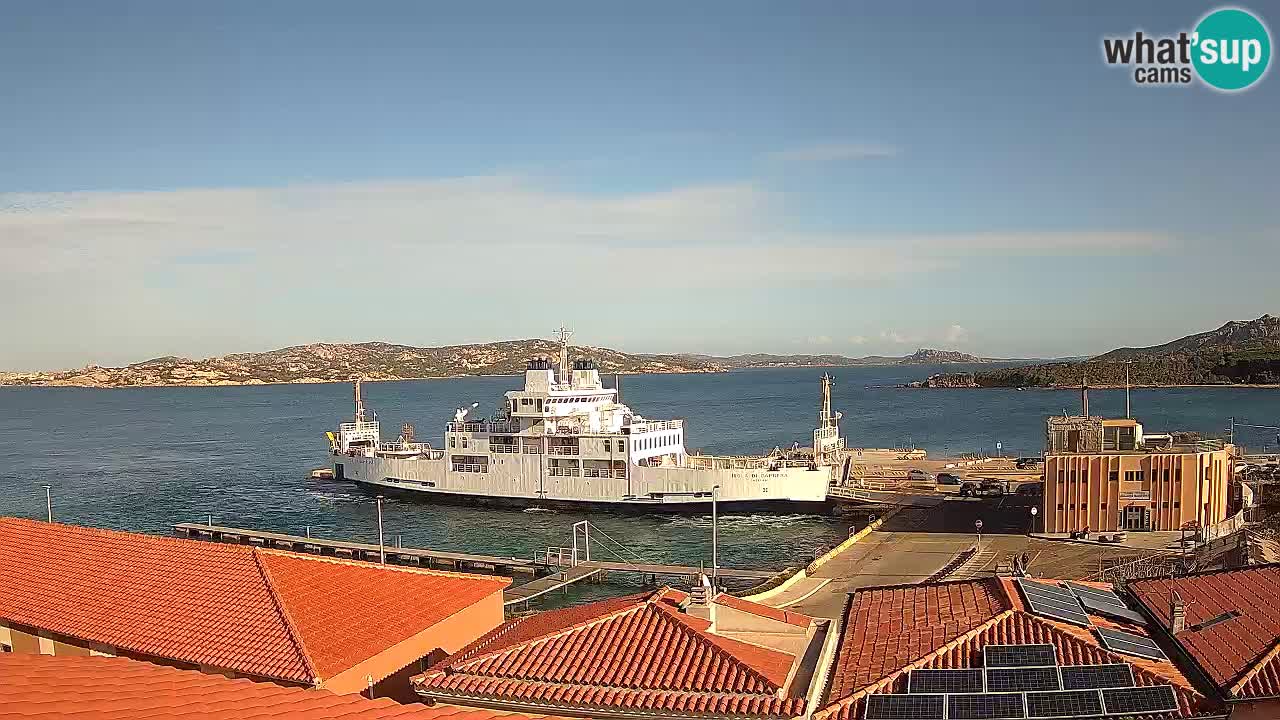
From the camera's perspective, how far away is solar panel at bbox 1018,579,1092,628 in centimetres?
1327

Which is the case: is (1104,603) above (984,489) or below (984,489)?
above

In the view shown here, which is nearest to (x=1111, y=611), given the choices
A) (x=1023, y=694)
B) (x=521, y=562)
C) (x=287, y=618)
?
(x=1023, y=694)

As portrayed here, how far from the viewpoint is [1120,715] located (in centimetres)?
1120

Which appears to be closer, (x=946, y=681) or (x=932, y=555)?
(x=946, y=681)

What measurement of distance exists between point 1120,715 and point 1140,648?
6.57 feet

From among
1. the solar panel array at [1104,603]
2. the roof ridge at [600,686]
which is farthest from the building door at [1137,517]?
the roof ridge at [600,686]

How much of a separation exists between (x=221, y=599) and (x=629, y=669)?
6343 millimetres

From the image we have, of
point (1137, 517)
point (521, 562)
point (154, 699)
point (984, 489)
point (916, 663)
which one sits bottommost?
point (521, 562)

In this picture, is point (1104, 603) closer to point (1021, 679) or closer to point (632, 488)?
point (1021, 679)

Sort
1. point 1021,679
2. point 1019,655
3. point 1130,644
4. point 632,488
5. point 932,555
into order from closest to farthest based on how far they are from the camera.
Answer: point 1021,679 < point 1019,655 < point 1130,644 < point 932,555 < point 632,488

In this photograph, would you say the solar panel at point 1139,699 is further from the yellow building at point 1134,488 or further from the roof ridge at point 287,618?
the yellow building at point 1134,488

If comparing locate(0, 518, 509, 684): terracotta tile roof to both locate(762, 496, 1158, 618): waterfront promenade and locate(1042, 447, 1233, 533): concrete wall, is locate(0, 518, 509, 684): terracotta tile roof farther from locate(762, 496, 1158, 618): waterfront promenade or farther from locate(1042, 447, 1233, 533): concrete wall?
locate(1042, 447, 1233, 533): concrete wall

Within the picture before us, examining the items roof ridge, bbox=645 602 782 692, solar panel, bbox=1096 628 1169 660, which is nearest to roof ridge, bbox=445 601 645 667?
roof ridge, bbox=645 602 782 692

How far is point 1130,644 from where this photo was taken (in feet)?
42.5
